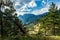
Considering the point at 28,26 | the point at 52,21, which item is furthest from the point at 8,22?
the point at 52,21

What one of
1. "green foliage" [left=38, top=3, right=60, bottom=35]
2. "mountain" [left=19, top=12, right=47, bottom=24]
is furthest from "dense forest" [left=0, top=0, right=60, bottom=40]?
"mountain" [left=19, top=12, right=47, bottom=24]

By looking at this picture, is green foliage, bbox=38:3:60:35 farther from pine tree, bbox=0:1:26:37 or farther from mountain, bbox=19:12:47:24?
pine tree, bbox=0:1:26:37

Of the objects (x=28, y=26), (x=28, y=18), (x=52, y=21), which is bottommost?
(x=28, y=26)

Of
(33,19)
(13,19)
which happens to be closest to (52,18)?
(33,19)

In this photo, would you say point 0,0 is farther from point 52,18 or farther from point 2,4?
point 52,18

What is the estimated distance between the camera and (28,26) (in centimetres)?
807

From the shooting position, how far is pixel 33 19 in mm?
8156

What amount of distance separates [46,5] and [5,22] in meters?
1.56

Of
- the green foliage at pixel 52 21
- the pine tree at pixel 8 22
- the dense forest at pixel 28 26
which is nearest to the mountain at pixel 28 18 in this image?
the dense forest at pixel 28 26

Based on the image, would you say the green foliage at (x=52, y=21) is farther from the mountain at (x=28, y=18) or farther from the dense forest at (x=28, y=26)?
the mountain at (x=28, y=18)

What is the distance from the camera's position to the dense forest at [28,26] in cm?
764

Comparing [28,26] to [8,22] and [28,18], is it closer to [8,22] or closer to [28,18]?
[28,18]

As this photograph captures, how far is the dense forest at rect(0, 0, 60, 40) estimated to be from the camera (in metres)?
7.64

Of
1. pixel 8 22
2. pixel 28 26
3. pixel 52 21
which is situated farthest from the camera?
pixel 52 21
